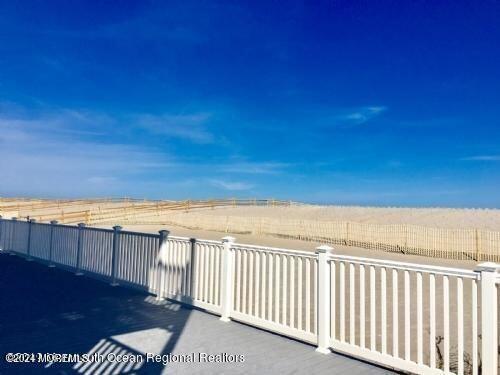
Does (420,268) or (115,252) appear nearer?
(420,268)

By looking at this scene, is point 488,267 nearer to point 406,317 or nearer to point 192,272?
point 406,317

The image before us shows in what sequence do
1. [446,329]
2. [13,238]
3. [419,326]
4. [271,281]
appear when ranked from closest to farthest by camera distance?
1. [446,329]
2. [419,326]
3. [271,281]
4. [13,238]

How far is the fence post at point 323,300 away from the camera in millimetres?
4695

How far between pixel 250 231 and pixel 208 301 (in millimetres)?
20587

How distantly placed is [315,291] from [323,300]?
8.50 feet

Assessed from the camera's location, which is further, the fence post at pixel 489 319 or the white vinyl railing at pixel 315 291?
the white vinyl railing at pixel 315 291

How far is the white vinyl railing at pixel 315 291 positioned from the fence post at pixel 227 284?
0.04 ft

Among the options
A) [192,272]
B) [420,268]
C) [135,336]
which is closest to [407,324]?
[420,268]

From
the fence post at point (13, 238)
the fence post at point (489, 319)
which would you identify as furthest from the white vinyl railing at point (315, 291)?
the fence post at point (13, 238)

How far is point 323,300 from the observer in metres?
4.75

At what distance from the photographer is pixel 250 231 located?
2680cm

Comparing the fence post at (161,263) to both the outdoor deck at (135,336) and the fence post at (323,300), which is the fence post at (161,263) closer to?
the outdoor deck at (135,336)

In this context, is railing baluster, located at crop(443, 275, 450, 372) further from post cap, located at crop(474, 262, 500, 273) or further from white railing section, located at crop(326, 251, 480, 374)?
post cap, located at crop(474, 262, 500, 273)

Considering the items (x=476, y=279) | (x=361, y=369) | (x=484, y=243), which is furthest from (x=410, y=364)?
(x=484, y=243)
